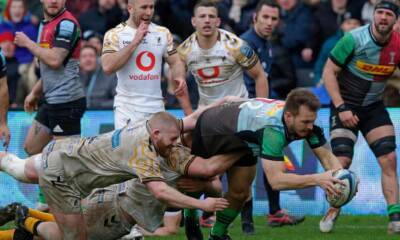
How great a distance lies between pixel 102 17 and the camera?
18297 millimetres

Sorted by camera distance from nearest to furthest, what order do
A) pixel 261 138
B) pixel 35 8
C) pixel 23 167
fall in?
pixel 261 138 → pixel 23 167 → pixel 35 8

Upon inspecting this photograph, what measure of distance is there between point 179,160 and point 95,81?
7176mm

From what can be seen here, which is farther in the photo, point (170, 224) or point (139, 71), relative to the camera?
point (170, 224)

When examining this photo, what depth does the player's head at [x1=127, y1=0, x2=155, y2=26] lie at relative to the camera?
37.0 ft

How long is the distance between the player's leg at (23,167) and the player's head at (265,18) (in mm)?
3514

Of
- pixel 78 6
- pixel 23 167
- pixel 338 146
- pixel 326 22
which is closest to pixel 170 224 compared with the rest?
pixel 338 146

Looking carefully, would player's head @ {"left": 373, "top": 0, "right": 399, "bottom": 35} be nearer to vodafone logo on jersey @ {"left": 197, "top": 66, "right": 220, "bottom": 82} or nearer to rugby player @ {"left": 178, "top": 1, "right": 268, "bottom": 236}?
rugby player @ {"left": 178, "top": 1, "right": 268, "bottom": 236}

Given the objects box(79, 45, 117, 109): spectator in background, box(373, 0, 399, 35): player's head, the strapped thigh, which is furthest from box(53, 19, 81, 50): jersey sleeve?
box(79, 45, 117, 109): spectator in background

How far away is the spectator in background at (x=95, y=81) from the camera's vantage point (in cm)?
1648

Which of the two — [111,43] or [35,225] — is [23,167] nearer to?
[35,225]

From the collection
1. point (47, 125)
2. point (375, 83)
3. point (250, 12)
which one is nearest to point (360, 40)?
point (375, 83)

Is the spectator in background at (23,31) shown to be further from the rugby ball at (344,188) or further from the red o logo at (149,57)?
the rugby ball at (344,188)

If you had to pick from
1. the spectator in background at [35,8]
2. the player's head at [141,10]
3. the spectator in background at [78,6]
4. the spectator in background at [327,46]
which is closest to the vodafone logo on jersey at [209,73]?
the player's head at [141,10]

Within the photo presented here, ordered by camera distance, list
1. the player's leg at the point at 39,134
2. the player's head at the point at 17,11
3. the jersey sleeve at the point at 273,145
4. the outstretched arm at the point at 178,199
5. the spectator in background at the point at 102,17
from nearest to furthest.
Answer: the outstretched arm at the point at 178,199 < the jersey sleeve at the point at 273,145 < the player's leg at the point at 39,134 < the player's head at the point at 17,11 < the spectator in background at the point at 102,17
